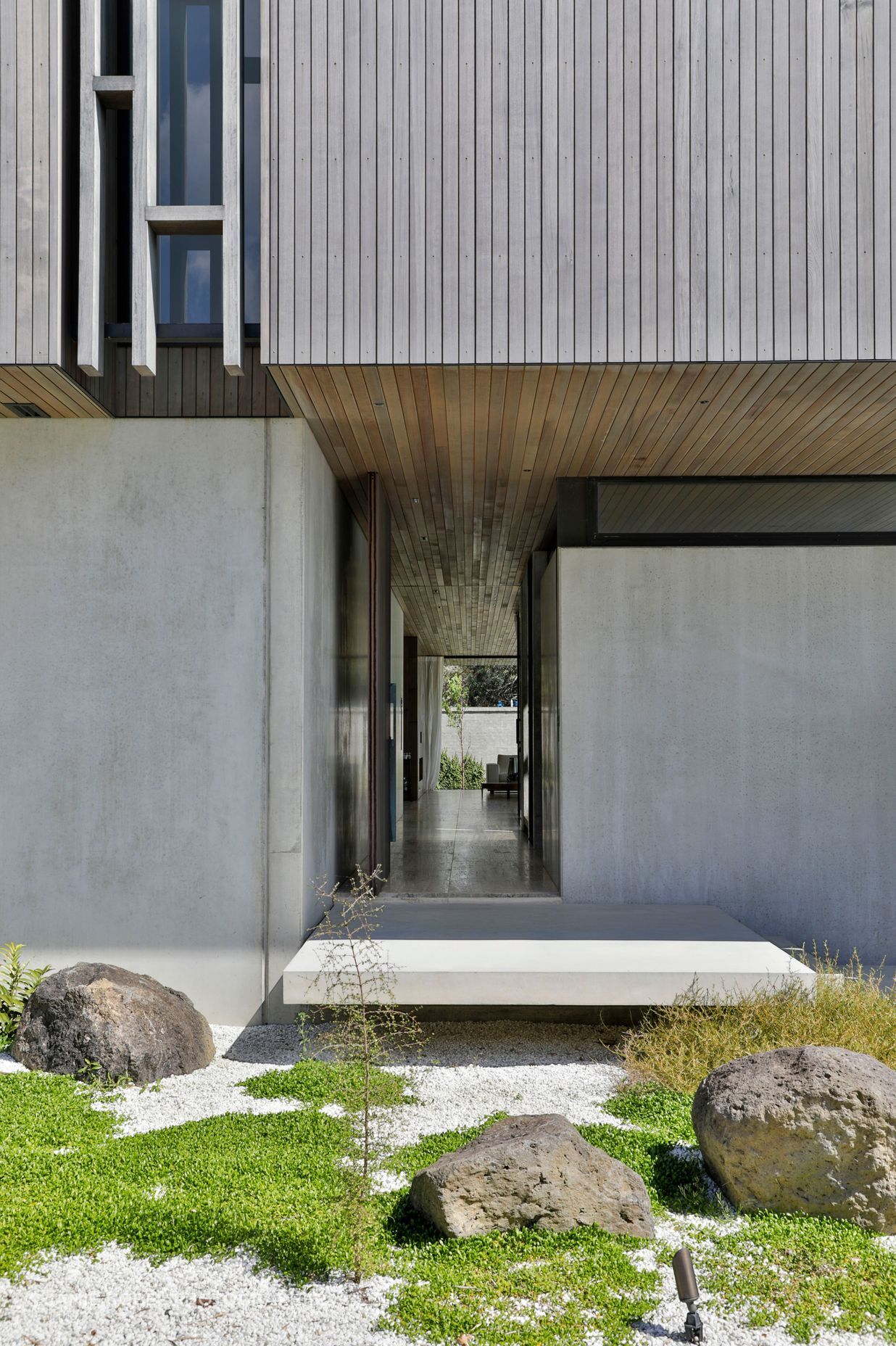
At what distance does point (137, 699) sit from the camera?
618 cm

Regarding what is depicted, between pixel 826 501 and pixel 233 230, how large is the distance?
4.65 metres

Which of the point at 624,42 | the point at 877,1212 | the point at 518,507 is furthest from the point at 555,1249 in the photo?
the point at 518,507

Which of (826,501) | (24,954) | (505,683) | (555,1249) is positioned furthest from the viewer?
(505,683)

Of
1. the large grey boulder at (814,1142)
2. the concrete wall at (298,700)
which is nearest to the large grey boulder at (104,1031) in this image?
the concrete wall at (298,700)

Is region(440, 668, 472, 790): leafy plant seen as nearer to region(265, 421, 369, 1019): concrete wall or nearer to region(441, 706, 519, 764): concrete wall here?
region(441, 706, 519, 764): concrete wall

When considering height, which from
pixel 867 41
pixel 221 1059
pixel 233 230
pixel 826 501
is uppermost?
pixel 867 41

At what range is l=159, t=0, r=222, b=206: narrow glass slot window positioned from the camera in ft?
19.7

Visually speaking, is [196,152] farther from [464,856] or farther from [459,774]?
[459,774]

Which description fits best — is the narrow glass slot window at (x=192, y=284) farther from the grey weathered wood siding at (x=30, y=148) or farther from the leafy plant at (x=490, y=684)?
the leafy plant at (x=490, y=684)

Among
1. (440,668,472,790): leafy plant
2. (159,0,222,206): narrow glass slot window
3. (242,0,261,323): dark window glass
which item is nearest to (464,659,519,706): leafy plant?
(440,668,472,790): leafy plant

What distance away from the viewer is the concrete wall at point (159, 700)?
19.9 ft

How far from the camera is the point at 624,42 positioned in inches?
207

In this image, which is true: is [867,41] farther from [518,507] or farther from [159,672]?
[159,672]

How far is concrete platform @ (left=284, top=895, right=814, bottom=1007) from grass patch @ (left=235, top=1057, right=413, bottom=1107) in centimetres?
36
